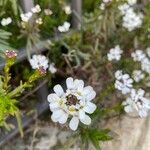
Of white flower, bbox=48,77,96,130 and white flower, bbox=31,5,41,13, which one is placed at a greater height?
white flower, bbox=31,5,41,13

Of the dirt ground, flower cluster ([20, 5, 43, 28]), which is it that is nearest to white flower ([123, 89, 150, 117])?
the dirt ground

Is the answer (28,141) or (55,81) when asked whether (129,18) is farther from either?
(28,141)

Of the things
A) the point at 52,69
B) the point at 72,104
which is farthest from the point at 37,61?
the point at 72,104

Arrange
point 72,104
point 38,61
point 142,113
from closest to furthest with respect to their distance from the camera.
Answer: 1. point 72,104
2. point 142,113
3. point 38,61

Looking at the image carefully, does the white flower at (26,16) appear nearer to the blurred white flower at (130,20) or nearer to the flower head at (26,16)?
the flower head at (26,16)

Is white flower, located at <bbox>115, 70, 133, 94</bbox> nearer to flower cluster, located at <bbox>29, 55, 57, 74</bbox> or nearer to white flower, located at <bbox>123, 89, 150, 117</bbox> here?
white flower, located at <bbox>123, 89, 150, 117</bbox>

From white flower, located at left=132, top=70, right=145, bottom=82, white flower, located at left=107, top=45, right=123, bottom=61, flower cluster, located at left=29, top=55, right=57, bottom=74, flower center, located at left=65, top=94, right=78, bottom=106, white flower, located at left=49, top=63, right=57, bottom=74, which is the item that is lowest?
white flower, located at left=132, top=70, right=145, bottom=82

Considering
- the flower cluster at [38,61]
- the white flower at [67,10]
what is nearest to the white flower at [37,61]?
the flower cluster at [38,61]

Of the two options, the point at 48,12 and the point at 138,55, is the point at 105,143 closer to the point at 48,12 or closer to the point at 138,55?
the point at 138,55

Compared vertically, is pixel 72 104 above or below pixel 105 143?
above
